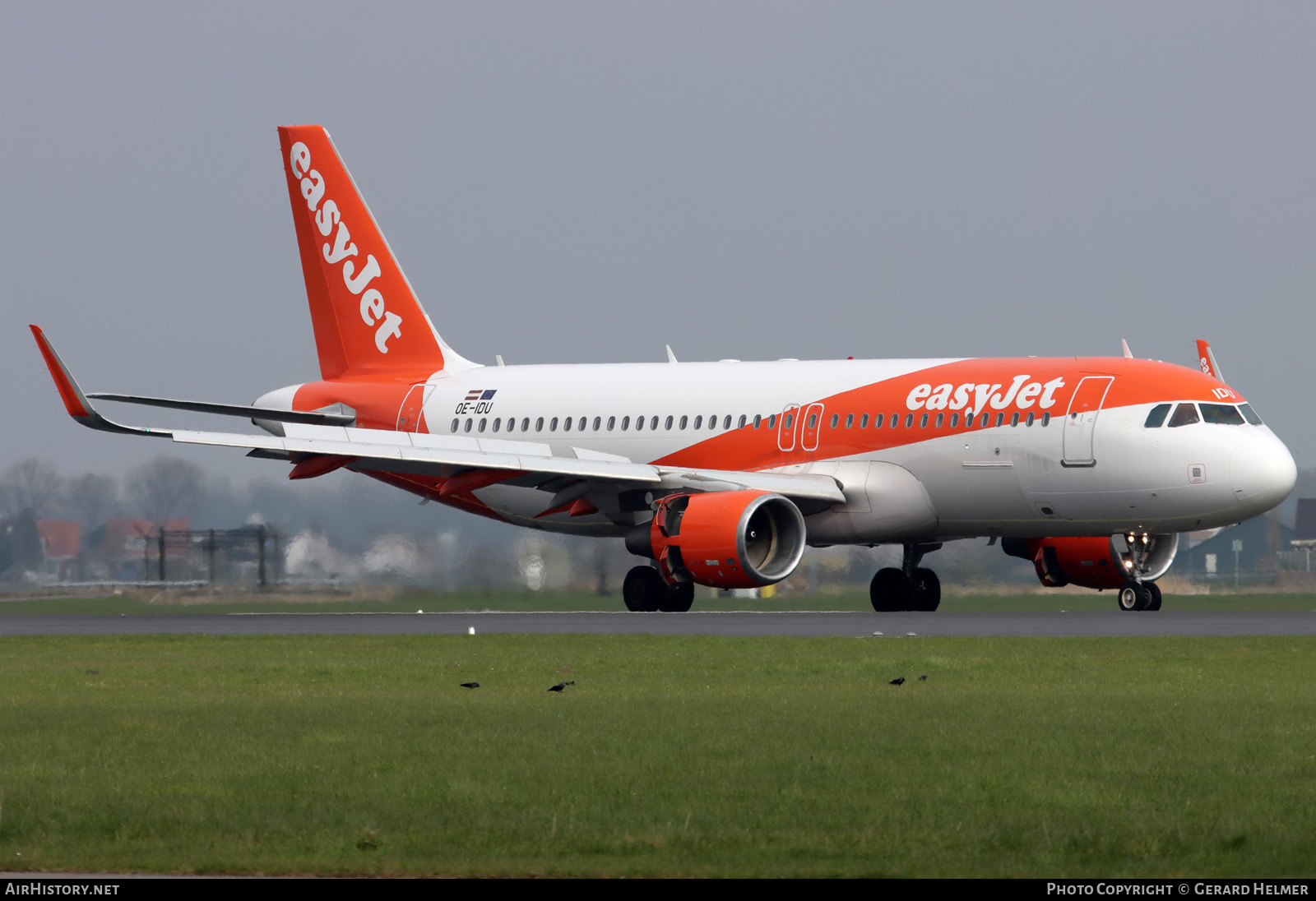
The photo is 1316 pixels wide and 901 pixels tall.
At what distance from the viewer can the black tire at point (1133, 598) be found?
1235 inches

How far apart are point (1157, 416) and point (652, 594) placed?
→ 920cm

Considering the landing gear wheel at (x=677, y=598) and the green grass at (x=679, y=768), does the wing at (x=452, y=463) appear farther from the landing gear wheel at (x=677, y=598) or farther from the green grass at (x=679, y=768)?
the green grass at (x=679, y=768)

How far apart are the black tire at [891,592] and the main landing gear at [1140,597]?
4.46 meters

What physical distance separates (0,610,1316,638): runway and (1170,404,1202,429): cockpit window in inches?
116

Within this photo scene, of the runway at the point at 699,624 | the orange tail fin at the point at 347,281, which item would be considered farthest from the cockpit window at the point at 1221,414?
the orange tail fin at the point at 347,281

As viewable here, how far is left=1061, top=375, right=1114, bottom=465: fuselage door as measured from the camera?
30500 mm

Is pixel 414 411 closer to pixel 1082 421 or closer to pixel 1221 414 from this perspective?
pixel 1082 421

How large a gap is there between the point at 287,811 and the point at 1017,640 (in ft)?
43.5

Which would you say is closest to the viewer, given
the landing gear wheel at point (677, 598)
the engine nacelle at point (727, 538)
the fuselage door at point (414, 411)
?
the engine nacelle at point (727, 538)

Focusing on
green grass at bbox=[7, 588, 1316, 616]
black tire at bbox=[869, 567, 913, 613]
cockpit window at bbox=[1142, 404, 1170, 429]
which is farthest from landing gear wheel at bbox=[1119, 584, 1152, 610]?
black tire at bbox=[869, 567, 913, 613]

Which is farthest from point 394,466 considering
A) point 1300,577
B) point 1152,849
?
point 1152,849

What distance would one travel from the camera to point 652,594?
34.1 meters

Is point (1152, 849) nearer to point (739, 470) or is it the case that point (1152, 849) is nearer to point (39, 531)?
point (739, 470)

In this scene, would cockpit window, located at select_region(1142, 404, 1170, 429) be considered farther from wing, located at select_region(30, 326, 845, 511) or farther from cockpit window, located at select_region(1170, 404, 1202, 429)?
wing, located at select_region(30, 326, 845, 511)
